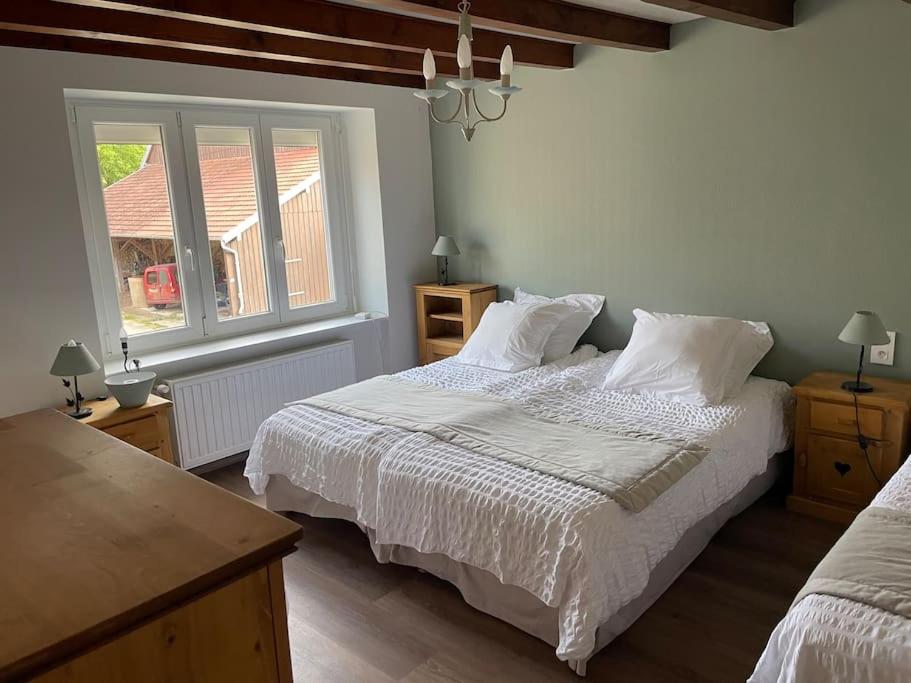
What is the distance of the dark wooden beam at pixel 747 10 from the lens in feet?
8.13

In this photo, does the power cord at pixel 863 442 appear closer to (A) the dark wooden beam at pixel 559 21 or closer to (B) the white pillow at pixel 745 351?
(B) the white pillow at pixel 745 351

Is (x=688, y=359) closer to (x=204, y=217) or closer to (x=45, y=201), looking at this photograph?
(x=204, y=217)

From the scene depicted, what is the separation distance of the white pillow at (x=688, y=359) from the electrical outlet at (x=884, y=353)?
18.4 inches

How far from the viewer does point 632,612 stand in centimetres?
235

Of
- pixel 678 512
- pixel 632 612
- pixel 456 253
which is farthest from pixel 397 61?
pixel 632 612

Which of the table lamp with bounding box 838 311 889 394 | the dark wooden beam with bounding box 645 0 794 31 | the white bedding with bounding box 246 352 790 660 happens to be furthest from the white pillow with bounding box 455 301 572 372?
the dark wooden beam with bounding box 645 0 794 31

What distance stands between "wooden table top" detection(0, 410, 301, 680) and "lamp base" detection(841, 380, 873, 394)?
8.88ft

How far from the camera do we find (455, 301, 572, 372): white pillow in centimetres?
382

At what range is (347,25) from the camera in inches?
117

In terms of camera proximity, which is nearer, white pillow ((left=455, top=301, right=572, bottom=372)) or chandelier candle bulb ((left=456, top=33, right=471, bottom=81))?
chandelier candle bulb ((left=456, top=33, right=471, bottom=81))

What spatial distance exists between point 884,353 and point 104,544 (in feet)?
10.7

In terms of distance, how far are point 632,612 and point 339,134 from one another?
3511 mm

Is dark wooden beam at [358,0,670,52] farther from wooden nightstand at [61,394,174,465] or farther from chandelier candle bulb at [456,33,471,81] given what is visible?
wooden nightstand at [61,394,174,465]

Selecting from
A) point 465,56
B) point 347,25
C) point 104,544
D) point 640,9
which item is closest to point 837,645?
point 104,544
